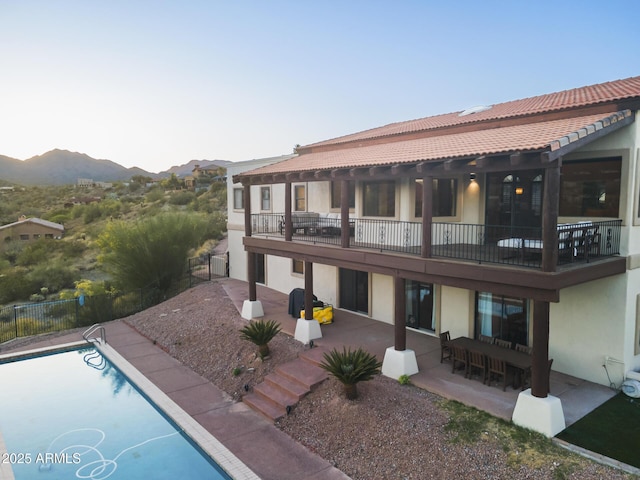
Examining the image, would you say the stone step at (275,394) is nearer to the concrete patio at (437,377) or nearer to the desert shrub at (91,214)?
the concrete patio at (437,377)

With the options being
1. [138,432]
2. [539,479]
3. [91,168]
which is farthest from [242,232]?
[91,168]

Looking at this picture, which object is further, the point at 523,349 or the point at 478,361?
the point at 523,349

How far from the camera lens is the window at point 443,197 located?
1405 cm

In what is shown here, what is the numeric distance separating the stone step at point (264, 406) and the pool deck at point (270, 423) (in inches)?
5.4

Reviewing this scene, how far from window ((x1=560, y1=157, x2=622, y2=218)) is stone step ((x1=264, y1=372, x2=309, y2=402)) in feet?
27.8

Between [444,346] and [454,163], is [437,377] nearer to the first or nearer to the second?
[444,346]

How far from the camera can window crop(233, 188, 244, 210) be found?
24188mm

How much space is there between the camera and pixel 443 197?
46.3ft

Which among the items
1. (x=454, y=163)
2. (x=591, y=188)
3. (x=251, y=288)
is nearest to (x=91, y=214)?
(x=251, y=288)

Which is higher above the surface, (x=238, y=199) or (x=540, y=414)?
(x=238, y=199)

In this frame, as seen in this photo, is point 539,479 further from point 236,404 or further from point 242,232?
point 242,232

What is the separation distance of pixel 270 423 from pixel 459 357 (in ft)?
16.8

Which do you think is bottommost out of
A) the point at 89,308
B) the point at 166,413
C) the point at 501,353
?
the point at 166,413

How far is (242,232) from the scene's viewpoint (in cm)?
2386
